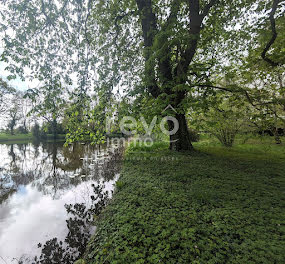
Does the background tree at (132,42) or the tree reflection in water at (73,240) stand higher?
the background tree at (132,42)

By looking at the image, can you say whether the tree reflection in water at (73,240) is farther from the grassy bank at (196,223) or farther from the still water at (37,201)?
the grassy bank at (196,223)

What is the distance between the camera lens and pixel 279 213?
2580 millimetres

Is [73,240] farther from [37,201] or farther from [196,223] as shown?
[37,201]

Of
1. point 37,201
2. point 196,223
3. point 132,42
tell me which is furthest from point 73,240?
point 132,42

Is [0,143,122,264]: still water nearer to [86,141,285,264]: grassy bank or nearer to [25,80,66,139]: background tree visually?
[86,141,285,264]: grassy bank

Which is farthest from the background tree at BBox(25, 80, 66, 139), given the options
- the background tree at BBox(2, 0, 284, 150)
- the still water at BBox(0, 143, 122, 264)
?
the still water at BBox(0, 143, 122, 264)

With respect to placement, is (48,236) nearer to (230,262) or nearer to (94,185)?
(94,185)

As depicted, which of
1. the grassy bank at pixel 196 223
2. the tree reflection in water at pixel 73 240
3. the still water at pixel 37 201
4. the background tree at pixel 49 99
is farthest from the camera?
the background tree at pixel 49 99

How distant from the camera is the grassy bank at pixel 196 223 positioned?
187 centimetres

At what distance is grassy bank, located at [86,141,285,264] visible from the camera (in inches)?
73.4

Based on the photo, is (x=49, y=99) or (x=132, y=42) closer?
(x=49, y=99)

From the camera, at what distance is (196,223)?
2.43 m

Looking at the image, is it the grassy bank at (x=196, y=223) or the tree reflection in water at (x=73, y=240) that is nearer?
the grassy bank at (x=196, y=223)

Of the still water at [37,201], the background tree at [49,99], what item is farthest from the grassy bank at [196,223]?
the background tree at [49,99]
